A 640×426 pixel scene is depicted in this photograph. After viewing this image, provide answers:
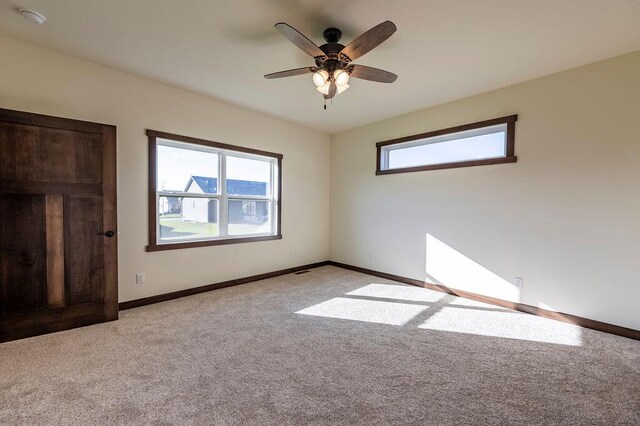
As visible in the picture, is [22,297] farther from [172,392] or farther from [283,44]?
[283,44]

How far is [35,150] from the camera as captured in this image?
2506 millimetres

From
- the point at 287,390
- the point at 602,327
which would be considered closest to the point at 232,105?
the point at 287,390

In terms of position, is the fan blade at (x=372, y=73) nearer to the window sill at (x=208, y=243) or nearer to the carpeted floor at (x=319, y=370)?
the carpeted floor at (x=319, y=370)

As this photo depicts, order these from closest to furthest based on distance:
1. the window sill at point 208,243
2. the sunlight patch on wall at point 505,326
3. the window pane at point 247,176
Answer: the sunlight patch on wall at point 505,326, the window sill at point 208,243, the window pane at point 247,176

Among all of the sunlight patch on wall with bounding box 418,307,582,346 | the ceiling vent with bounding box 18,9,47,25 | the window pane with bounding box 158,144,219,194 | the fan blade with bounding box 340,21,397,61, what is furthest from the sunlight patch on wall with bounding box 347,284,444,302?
the ceiling vent with bounding box 18,9,47,25

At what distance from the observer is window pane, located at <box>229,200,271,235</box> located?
14.0ft

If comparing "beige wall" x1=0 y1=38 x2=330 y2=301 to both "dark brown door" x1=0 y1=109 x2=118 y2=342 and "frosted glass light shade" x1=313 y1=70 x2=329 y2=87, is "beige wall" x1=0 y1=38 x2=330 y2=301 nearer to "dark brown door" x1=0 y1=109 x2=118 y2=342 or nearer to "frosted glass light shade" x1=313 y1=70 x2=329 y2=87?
"dark brown door" x1=0 y1=109 x2=118 y2=342

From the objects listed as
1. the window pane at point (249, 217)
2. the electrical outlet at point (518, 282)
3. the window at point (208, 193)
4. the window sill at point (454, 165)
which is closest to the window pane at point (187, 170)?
the window at point (208, 193)

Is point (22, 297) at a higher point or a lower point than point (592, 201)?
lower

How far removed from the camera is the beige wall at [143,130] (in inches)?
105

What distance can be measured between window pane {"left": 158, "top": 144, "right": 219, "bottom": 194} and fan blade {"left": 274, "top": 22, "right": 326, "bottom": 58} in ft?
7.71

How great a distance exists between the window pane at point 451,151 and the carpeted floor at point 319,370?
203 cm

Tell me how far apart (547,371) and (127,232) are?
4221 millimetres

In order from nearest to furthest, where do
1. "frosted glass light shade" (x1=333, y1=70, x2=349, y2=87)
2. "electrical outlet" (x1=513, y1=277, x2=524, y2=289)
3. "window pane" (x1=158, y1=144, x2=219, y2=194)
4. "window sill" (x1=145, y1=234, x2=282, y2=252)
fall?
1. "frosted glass light shade" (x1=333, y1=70, x2=349, y2=87)
2. "electrical outlet" (x1=513, y1=277, x2=524, y2=289)
3. "window sill" (x1=145, y1=234, x2=282, y2=252)
4. "window pane" (x1=158, y1=144, x2=219, y2=194)
